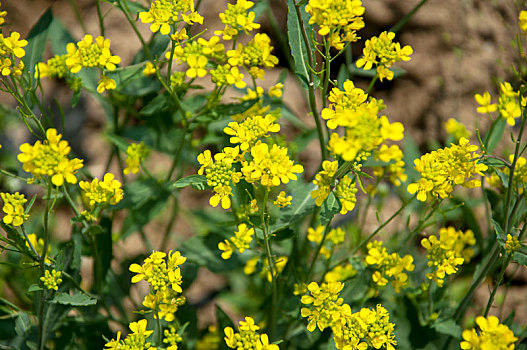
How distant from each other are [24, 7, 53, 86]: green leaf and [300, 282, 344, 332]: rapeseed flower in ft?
5.51

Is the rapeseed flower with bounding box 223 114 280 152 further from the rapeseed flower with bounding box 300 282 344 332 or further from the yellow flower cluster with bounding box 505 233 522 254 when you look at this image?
the yellow flower cluster with bounding box 505 233 522 254

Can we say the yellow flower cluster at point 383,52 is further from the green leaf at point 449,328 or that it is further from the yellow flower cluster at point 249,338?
the green leaf at point 449,328

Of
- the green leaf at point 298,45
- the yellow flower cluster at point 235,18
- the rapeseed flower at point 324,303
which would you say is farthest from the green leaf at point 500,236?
the yellow flower cluster at point 235,18

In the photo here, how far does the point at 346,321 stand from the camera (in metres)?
1.78

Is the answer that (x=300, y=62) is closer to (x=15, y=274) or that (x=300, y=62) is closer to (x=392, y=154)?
(x=392, y=154)

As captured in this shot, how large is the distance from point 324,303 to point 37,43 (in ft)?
6.15

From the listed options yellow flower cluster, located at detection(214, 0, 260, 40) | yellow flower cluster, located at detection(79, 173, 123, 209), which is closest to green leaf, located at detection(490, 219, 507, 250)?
yellow flower cluster, located at detection(214, 0, 260, 40)

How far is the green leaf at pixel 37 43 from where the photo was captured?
2.29 metres

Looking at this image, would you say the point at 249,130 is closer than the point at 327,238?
Yes

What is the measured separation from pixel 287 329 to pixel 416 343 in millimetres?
644

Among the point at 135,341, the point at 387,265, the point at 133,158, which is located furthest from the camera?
the point at 133,158

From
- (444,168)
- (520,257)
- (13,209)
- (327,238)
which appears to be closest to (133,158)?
(13,209)

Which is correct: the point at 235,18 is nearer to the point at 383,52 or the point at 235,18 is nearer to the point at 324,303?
the point at 383,52

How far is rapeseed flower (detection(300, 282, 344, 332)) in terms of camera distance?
69.6 inches
